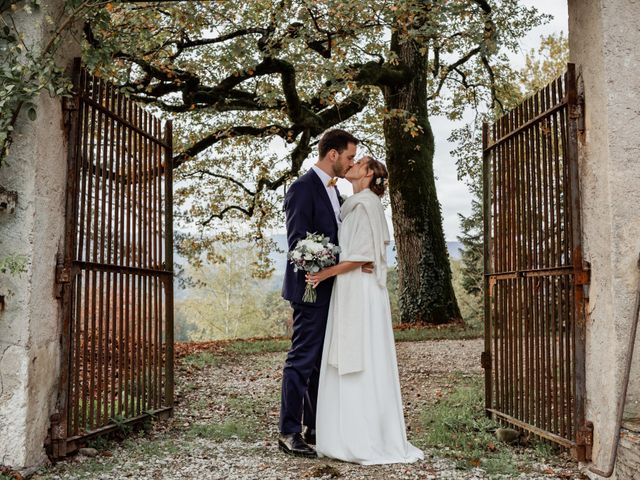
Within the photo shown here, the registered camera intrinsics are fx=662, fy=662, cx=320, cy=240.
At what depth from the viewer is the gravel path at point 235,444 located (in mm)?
4754

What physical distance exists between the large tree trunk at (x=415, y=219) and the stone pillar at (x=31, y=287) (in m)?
11.0

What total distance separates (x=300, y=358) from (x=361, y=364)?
20.9 inches

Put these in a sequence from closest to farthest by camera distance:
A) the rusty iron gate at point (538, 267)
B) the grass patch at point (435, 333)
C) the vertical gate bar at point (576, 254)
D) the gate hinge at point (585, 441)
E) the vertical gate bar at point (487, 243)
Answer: the gate hinge at point (585, 441) < the vertical gate bar at point (576, 254) < the rusty iron gate at point (538, 267) < the vertical gate bar at point (487, 243) < the grass patch at point (435, 333)

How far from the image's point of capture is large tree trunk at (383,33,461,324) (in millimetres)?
15070

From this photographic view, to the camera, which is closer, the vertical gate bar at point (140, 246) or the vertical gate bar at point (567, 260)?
the vertical gate bar at point (567, 260)

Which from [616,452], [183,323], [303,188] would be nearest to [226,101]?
[303,188]

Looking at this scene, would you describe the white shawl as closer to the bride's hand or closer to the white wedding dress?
the white wedding dress

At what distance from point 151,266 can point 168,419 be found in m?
1.61

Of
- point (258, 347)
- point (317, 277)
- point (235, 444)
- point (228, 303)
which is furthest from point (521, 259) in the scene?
point (228, 303)

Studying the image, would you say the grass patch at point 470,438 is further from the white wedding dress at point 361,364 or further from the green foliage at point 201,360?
the green foliage at point 201,360

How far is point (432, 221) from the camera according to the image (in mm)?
15266

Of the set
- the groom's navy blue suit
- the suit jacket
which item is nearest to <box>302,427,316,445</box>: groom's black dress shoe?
the groom's navy blue suit

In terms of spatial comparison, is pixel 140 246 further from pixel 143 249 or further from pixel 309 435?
pixel 309 435

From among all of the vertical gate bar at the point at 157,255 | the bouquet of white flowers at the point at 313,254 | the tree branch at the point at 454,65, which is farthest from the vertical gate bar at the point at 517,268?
the tree branch at the point at 454,65
